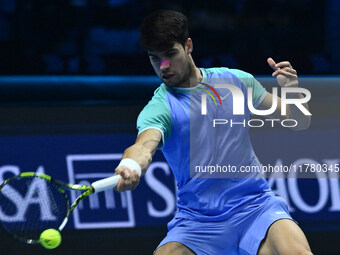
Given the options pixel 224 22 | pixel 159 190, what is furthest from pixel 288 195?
pixel 224 22

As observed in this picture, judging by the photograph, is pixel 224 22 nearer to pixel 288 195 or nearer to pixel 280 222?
pixel 288 195

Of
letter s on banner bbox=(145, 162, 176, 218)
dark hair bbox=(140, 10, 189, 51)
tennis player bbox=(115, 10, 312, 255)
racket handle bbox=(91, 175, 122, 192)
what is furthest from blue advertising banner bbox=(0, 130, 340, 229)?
racket handle bbox=(91, 175, 122, 192)

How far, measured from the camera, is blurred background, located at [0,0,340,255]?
6344 mm

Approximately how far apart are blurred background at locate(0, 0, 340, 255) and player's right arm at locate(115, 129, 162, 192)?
95.4 inches

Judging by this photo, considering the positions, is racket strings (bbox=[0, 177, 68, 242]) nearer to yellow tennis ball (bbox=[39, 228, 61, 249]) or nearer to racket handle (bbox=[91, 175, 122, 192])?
yellow tennis ball (bbox=[39, 228, 61, 249])

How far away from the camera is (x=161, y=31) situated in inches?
158

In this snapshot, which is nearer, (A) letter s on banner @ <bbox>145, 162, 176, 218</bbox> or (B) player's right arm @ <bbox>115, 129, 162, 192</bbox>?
(B) player's right arm @ <bbox>115, 129, 162, 192</bbox>

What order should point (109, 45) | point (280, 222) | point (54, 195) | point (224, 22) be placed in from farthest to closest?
point (224, 22) < point (109, 45) < point (54, 195) < point (280, 222)

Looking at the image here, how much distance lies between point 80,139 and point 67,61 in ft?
3.79

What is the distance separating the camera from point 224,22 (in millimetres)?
8008

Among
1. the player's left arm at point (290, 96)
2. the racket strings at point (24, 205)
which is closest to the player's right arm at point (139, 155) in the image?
the player's left arm at point (290, 96)

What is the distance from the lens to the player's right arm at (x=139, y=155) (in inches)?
136

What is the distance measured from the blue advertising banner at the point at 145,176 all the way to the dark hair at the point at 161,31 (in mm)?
2407

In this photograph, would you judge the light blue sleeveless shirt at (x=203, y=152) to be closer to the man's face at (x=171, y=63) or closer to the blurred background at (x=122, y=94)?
the man's face at (x=171, y=63)
